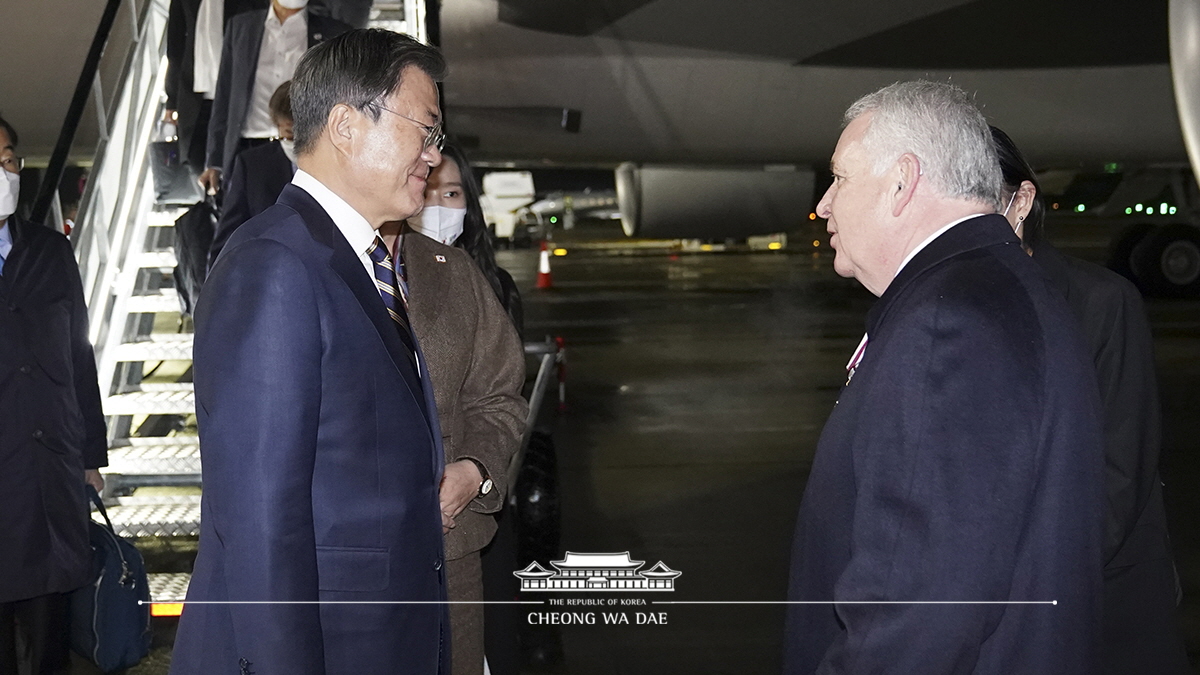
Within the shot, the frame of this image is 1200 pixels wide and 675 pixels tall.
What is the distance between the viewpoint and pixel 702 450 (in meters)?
6.20

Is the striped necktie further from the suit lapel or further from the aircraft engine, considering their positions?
the aircraft engine

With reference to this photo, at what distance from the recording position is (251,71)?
428 cm

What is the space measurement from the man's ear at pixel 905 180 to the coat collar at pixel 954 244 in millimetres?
70

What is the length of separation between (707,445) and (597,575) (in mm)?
3077

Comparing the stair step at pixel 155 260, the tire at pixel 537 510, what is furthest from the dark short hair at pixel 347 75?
the stair step at pixel 155 260

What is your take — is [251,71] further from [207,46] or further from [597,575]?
[597,575]

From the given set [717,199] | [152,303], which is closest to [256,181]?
[152,303]

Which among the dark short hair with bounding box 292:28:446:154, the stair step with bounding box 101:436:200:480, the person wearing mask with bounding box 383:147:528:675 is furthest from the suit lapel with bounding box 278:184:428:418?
the stair step with bounding box 101:436:200:480

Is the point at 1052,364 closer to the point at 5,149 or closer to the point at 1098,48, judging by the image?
the point at 5,149

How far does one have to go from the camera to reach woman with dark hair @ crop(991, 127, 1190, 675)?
2.22m

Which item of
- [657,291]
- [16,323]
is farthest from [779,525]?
[657,291]

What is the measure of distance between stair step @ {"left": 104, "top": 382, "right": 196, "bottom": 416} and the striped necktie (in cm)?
256

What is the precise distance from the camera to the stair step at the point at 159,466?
4.11m

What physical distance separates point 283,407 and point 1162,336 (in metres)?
10.0
